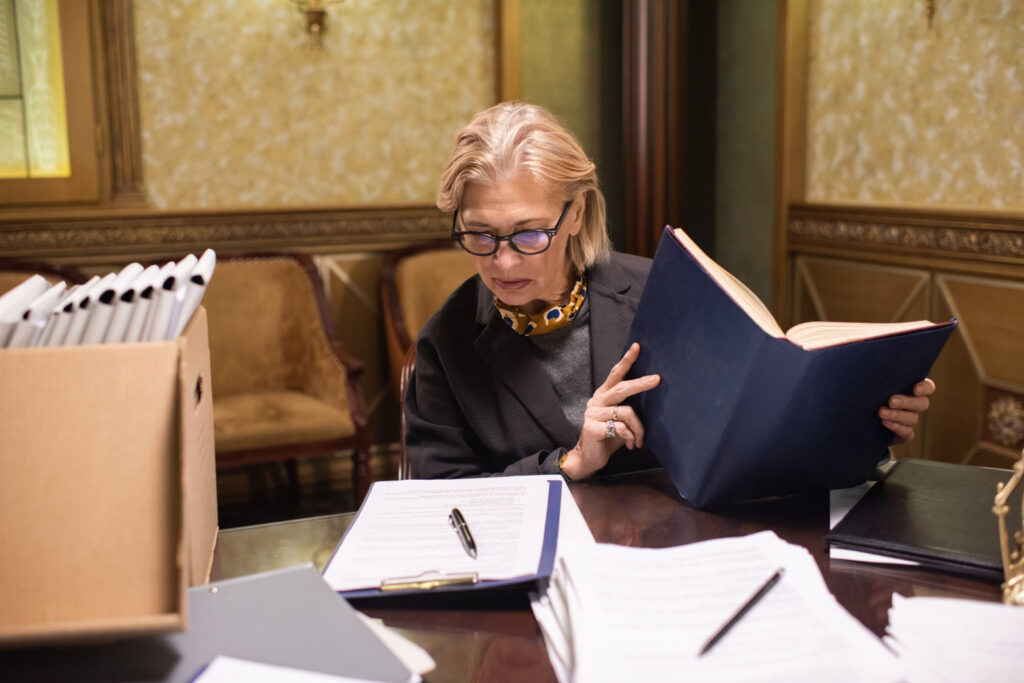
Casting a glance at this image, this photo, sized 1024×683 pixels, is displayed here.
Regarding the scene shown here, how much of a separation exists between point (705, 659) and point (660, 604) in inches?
4.4

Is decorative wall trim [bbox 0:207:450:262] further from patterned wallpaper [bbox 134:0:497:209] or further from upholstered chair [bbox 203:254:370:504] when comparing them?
upholstered chair [bbox 203:254:370:504]

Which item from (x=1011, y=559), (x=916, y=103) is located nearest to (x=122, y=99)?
(x=916, y=103)

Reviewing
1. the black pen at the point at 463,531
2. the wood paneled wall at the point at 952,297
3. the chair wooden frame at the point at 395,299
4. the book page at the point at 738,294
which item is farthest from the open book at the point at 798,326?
the chair wooden frame at the point at 395,299

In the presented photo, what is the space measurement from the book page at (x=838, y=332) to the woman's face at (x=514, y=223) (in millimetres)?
659

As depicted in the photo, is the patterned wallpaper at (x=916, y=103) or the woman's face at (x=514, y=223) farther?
the patterned wallpaper at (x=916, y=103)

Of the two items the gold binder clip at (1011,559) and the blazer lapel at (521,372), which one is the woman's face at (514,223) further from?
the gold binder clip at (1011,559)

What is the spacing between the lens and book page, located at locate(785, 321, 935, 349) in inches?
47.6

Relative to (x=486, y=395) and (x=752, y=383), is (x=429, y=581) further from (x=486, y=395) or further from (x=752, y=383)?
(x=486, y=395)

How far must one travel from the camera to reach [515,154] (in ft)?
6.07

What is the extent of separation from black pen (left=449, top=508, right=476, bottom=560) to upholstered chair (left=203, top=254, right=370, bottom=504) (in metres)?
2.72

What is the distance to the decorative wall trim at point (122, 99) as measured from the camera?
4254mm

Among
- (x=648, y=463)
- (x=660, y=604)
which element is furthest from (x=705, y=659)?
(x=648, y=463)

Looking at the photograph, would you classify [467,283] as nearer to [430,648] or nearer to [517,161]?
[517,161]

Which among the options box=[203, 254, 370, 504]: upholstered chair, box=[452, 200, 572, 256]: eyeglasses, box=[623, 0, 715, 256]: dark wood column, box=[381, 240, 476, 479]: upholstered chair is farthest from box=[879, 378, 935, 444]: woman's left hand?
box=[623, 0, 715, 256]: dark wood column
